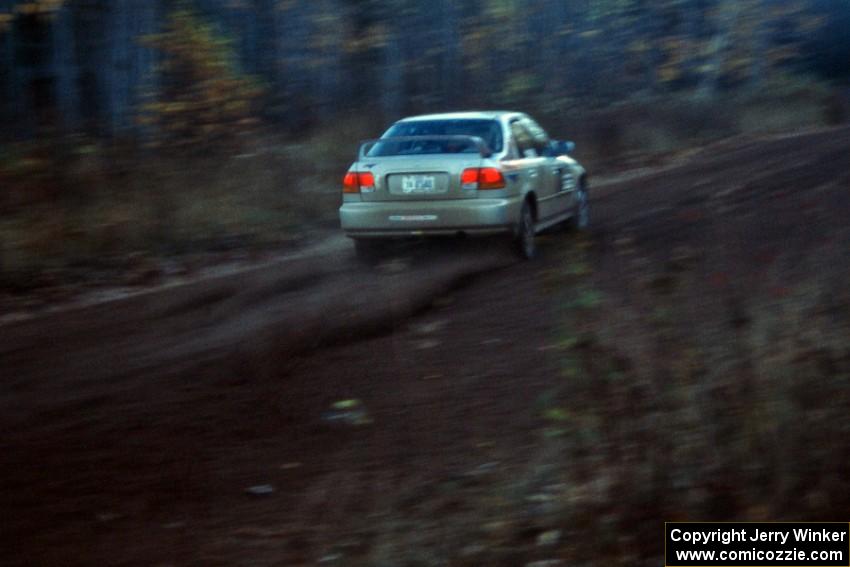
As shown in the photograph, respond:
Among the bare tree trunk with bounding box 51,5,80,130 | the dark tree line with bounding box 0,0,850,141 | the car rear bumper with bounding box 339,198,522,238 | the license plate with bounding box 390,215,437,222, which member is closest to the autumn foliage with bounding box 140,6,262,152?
the dark tree line with bounding box 0,0,850,141

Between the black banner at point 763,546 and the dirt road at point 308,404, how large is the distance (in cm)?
63

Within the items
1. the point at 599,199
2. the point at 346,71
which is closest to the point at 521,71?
the point at 346,71

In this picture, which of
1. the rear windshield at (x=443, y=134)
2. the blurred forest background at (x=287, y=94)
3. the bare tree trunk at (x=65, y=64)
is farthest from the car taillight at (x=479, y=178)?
the bare tree trunk at (x=65, y=64)

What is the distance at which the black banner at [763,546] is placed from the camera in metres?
4.42

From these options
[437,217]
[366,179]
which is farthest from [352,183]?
[437,217]

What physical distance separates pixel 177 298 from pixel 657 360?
6885mm

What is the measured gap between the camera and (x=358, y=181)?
12125 millimetres

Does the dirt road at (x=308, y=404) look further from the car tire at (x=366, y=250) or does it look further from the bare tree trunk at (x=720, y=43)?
the bare tree trunk at (x=720, y=43)

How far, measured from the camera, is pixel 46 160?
52.4 feet

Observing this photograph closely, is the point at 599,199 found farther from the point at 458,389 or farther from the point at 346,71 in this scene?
the point at 458,389

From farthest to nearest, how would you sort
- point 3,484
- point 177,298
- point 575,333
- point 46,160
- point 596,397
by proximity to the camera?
point 46,160 → point 177,298 → point 3,484 → point 575,333 → point 596,397

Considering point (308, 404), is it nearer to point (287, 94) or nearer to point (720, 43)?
point (287, 94)

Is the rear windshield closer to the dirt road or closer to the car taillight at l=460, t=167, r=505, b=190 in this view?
the car taillight at l=460, t=167, r=505, b=190

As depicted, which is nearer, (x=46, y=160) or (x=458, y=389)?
(x=458, y=389)
